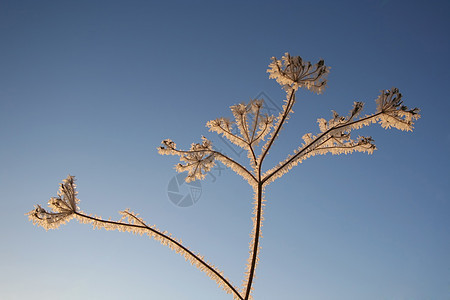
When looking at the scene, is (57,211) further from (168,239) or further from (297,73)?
(297,73)

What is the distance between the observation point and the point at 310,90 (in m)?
2.91

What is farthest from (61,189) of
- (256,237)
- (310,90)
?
(310,90)

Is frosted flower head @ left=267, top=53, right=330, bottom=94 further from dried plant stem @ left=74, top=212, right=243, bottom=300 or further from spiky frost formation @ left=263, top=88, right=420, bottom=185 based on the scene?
dried plant stem @ left=74, top=212, right=243, bottom=300

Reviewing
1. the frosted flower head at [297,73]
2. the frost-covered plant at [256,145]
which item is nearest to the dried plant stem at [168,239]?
the frost-covered plant at [256,145]

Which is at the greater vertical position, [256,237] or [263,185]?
[263,185]

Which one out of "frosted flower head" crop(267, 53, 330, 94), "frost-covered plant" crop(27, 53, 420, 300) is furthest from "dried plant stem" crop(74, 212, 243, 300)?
"frosted flower head" crop(267, 53, 330, 94)

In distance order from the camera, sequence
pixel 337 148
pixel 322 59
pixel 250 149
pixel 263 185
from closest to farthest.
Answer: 1. pixel 322 59
2. pixel 263 185
3. pixel 250 149
4. pixel 337 148

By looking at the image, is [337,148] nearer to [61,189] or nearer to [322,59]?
[322,59]

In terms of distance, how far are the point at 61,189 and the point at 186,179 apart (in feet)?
5.00

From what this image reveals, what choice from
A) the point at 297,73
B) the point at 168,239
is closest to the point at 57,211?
the point at 168,239

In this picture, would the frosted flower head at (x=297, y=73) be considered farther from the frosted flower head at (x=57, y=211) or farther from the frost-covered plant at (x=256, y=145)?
the frosted flower head at (x=57, y=211)

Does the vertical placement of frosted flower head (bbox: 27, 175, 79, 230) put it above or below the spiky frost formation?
below

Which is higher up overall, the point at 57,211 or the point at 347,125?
the point at 347,125

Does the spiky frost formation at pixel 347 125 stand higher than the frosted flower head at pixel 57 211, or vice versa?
the spiky frost formation at pixel 347 125
